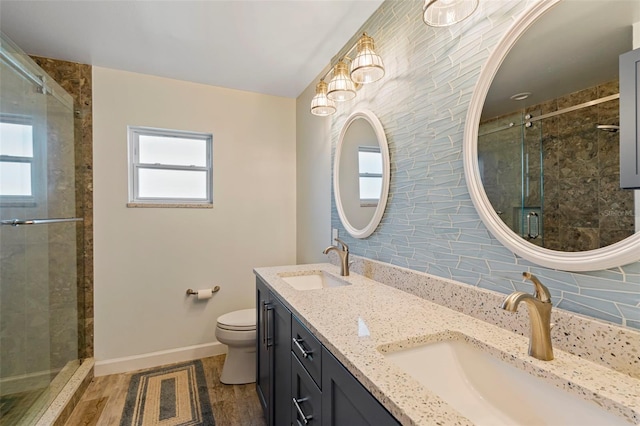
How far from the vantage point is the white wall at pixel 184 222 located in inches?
91.5

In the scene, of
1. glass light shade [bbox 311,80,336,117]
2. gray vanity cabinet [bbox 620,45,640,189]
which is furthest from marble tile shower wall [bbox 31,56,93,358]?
gray vanity cabinet [bbox 620,45,640,189]

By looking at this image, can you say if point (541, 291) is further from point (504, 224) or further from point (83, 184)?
point (83, 184)

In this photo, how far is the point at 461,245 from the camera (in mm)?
1159

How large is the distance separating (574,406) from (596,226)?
0.43m

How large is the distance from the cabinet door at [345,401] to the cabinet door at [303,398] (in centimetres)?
6

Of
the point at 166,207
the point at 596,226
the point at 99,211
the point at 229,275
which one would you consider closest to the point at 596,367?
the point at 596,226

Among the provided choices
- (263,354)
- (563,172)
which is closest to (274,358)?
(263,354)

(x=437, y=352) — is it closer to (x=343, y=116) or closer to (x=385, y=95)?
(x=385, y=95)

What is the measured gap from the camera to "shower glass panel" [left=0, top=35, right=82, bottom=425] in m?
1.60

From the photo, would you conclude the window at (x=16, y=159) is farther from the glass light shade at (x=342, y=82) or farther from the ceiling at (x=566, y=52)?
the ceiling at (x=566, y=52)

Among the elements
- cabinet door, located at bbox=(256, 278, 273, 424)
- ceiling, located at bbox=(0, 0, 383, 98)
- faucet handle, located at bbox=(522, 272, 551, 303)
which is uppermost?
ceiling, located at bbox=(0, 0, 383, 98)

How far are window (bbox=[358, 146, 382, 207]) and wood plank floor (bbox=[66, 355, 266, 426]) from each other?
1.47m

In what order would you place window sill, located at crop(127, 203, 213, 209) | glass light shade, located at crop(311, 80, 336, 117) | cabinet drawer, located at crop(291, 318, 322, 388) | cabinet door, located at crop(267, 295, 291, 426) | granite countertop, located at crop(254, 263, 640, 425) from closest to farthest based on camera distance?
1. granite countertop, located at crop(254, 263, 640, 425)
2. cabinet drawer, located at crop(291, 318, 322, 388)
3. cabinet door, located at crop(267, 295, 291, 426)
4. glass light shade, located at crop(311, 80, 336, 117)
5. window sill, located at crop(127, 203, 213, 209)

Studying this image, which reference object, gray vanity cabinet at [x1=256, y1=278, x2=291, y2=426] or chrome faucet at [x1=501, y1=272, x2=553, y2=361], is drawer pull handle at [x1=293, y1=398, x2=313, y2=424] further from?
chrome faucet at [x1=501, y1=272, x2=553, y2=361]
